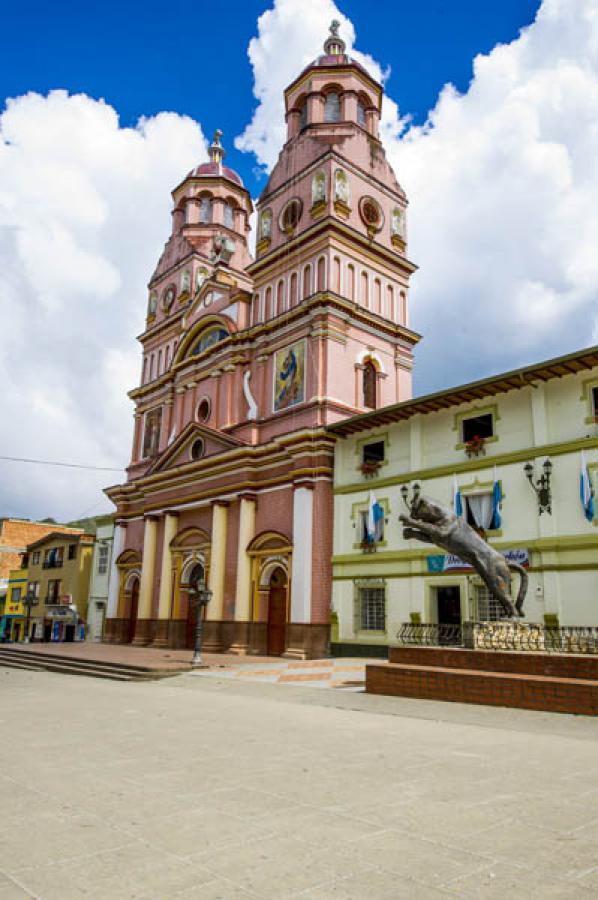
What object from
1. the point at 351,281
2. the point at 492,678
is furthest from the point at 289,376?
the point at 492,678

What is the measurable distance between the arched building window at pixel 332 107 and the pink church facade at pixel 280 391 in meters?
0.07

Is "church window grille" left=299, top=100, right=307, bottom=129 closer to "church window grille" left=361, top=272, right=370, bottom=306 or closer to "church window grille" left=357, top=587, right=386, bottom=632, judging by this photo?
"church window grille" left=361, top=272, right=370, bottom=306

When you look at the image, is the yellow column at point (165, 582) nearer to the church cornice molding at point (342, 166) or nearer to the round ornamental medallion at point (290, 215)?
the round ornamental medallion at point (290, 215)

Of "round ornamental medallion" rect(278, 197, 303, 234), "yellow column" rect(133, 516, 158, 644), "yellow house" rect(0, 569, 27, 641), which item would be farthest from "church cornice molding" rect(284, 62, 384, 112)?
"yellow house" rect(0, 569, 27, 641)

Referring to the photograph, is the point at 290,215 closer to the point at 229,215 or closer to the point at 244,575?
the point at 229,215

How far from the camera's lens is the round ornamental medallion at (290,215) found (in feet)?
102

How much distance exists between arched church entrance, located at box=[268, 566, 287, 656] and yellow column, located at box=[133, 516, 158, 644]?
8925 mm

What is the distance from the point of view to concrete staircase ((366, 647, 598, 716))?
444 inches

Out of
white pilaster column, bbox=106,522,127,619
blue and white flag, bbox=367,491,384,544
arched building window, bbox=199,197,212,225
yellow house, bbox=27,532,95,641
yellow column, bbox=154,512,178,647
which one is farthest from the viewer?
yellow house, bbox=27,532,95,641

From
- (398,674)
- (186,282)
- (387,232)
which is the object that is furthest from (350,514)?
(186,282)

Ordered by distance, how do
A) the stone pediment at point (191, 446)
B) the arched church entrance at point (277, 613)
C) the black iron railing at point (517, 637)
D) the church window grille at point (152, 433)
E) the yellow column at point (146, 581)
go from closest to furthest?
the black iron railing at point (517, 637), the arched church entrance at point (277, 613), the stone pediment at point (191, 446), the yellow column at point (146, 581), the church window grille at point (152, 433)

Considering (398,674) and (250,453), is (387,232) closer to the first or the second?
(250,453)

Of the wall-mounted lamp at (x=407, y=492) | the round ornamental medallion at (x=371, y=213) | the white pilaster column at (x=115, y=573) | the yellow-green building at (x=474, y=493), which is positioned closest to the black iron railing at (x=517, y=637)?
the yellow-green building at (x=474, y=493)

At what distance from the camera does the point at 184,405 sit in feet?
116
